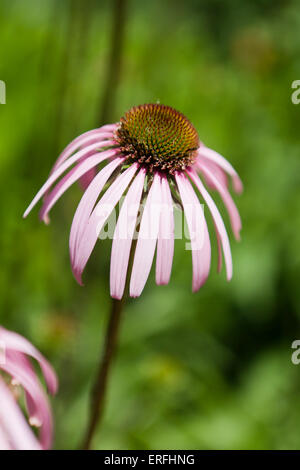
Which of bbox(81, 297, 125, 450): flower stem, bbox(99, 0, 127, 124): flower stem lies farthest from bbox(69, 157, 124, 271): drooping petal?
bbox(99, 0, 127, 124): flower stem

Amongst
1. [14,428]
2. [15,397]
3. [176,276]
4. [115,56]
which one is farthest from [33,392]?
[176,276]

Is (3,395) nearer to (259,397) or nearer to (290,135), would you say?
(259,397)

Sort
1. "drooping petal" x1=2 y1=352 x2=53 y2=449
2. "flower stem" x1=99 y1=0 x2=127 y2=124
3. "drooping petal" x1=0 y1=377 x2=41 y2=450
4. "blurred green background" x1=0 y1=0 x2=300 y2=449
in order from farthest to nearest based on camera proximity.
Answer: "blurred green background" x1=0 y1=0 x2=300 y2=449 < "flower stem" x1=99 y1=0 x2=127 y2=124 < "drooping petal" x1=2 y1=352 x2=53 y2=449 < "drooping petal" x1=0 y1=377 x2=41 y2=450

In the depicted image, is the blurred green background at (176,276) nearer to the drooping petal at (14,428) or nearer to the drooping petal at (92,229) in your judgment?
the drooping petal at (92,229)

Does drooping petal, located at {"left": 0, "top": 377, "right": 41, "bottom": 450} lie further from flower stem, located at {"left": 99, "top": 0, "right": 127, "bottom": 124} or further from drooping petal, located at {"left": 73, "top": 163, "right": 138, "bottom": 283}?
flower stem, located at {"left": 99, "top": 0, "right": 127, "bottom": 124}

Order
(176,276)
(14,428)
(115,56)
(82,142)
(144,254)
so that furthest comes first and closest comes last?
(176,276) < (115,56) < (82,142) < (144,254) < (14,428)

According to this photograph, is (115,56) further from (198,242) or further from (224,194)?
(198,242)
